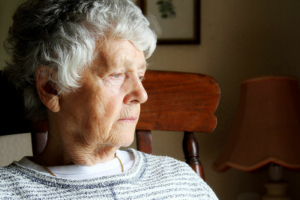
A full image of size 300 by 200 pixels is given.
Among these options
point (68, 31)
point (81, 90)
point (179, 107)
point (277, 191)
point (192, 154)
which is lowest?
point (277, 191)

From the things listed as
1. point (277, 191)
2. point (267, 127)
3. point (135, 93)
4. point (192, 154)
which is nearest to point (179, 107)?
point (192, 154)

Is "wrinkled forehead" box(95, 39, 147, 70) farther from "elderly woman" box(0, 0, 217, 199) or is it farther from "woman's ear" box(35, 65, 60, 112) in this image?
"woman's ear" box(35, 65, 60, 112)

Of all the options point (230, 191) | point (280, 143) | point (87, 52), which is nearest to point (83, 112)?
point (87, 52)

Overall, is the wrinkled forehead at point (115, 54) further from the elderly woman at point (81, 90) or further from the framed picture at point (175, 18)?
the framed picture at point (175, 18)

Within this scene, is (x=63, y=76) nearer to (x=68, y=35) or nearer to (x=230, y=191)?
(x=68, y=35)

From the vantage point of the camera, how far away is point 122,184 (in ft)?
3.07

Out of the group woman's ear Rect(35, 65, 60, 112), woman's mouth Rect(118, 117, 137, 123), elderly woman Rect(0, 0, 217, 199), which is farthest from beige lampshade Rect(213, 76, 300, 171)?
woman's ear Rect(35, 65, 60, 112)

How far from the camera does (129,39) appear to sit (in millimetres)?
920

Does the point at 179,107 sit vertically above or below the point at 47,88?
below

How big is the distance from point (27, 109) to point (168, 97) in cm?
49

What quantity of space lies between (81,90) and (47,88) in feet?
0.37

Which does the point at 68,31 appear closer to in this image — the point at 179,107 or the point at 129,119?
the point at 129,119

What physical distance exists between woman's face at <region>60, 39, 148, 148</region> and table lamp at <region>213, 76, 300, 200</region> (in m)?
0.75

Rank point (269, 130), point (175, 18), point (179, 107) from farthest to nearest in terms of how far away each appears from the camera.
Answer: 1. point (175, 18)
2. point (269, 130)
3. point (179, 107)
